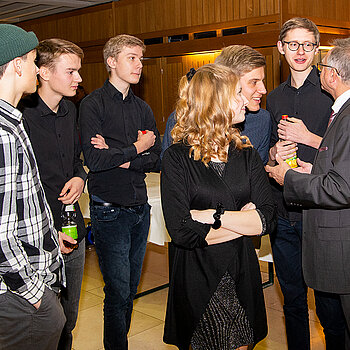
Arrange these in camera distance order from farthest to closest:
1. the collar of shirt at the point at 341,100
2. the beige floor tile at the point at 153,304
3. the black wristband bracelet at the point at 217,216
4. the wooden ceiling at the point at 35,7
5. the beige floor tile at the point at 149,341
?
the wooden ceiling at the point at 35,7 < the beige floor tile at the point at 153,304 < the beige floor tile at the point at 149,341 < the collar of shirt at the point at 341,100 < the black wristband bracelet at the point at 217,216

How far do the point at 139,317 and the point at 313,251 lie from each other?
6.64 feet

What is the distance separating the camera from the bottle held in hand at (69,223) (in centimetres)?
238

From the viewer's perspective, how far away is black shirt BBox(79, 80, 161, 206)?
2820 millimetres

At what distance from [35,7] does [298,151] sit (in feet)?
21.2

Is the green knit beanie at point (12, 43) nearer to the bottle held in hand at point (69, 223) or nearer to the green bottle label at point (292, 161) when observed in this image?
the bottle held in hand at point (69, 223)

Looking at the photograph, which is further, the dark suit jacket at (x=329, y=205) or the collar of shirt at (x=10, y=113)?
the dark suit jacket at (x=329, y=205)

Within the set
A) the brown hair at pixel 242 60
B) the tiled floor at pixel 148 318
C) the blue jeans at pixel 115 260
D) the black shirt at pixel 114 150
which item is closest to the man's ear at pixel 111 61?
the black shirt at pixel 114 150

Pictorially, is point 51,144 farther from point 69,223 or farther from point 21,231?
point 21,231

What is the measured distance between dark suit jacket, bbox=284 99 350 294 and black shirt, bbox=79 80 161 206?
0.96 metres

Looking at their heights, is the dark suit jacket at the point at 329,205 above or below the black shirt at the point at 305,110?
below

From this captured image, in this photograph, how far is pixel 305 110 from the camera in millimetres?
2791

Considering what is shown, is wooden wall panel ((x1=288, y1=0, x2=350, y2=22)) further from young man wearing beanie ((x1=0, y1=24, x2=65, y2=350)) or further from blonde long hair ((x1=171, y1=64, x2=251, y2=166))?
young man wearing beanie ((x1=0, y1=24, x2=65, y2=350))

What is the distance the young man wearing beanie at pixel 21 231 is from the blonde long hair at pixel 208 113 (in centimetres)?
63

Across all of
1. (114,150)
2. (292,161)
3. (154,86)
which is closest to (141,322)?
(114,150)
